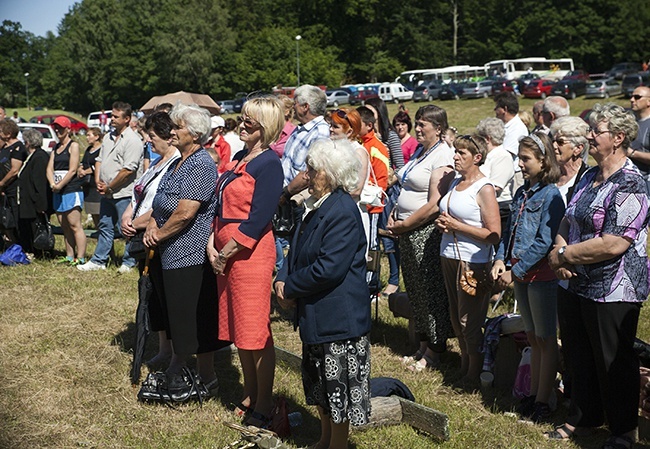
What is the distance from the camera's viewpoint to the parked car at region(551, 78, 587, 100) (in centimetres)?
4372

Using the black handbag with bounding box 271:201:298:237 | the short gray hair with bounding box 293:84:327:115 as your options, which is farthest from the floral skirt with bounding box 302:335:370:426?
the short gray hair with bounding box 293:84:327:115

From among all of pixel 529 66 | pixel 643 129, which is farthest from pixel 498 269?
pixel 529 66

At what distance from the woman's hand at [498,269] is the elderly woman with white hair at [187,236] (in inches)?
74.7

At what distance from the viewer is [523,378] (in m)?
5.13

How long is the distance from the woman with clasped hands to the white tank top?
88cm

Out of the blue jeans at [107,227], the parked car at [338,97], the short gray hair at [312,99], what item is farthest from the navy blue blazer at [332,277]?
the parked car at [338,97]

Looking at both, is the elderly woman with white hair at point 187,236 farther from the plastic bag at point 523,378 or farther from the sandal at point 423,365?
the plastic bag at point 523,378

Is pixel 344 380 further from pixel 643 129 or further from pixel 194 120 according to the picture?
pixel 643 129

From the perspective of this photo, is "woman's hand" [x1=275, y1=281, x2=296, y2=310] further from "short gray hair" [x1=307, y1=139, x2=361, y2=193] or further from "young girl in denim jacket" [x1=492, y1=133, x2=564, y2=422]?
"young girl in denim jacket" [x1=492, y1=133, x2=564, y2=422]

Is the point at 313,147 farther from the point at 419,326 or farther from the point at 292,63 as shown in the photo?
the point at 292,63

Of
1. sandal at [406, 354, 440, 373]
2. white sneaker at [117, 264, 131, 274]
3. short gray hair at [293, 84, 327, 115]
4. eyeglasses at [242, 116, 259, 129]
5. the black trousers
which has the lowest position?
sandal at [406, 354, 440, 373]

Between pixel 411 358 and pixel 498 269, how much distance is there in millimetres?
1385

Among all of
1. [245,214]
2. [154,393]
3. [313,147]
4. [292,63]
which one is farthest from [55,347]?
[292,63]

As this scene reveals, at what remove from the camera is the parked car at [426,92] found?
164 ft
